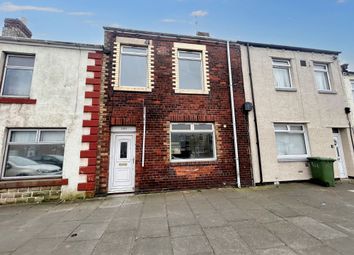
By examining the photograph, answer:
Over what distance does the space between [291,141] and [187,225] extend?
259 inches

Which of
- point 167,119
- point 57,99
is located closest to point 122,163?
point 167,119

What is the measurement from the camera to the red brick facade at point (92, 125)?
5992mm

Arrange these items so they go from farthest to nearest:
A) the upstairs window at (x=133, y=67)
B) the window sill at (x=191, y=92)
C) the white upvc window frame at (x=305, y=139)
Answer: the white upvc window frame at (x=305, y=139) → the window sill at (x=191, y=92) → the upstairs window at (x=133, y=67)

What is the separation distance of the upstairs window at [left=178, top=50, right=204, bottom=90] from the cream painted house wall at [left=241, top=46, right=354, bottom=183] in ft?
6.78

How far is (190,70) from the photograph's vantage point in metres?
7.64

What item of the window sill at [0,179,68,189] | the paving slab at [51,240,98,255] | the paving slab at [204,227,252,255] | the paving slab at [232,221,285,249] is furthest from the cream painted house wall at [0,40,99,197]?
the paving slab at [232,221,285,249]

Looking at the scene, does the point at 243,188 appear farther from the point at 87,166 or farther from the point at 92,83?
the point at 92,83

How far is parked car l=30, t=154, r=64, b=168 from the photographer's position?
5967mm

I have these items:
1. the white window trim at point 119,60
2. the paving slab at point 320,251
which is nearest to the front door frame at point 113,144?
the white window trim at point 119,60

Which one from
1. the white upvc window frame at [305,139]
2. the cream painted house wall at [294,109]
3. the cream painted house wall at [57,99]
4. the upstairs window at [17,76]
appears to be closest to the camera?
the cream painted house wall at [57,99]

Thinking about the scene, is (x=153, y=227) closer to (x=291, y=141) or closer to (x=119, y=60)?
(x=119, y=60)

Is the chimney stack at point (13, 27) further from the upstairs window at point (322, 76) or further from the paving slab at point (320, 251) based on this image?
the upstairs window at point (322, 76)

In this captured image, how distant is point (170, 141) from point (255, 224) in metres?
3.93

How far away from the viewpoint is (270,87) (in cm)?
804
